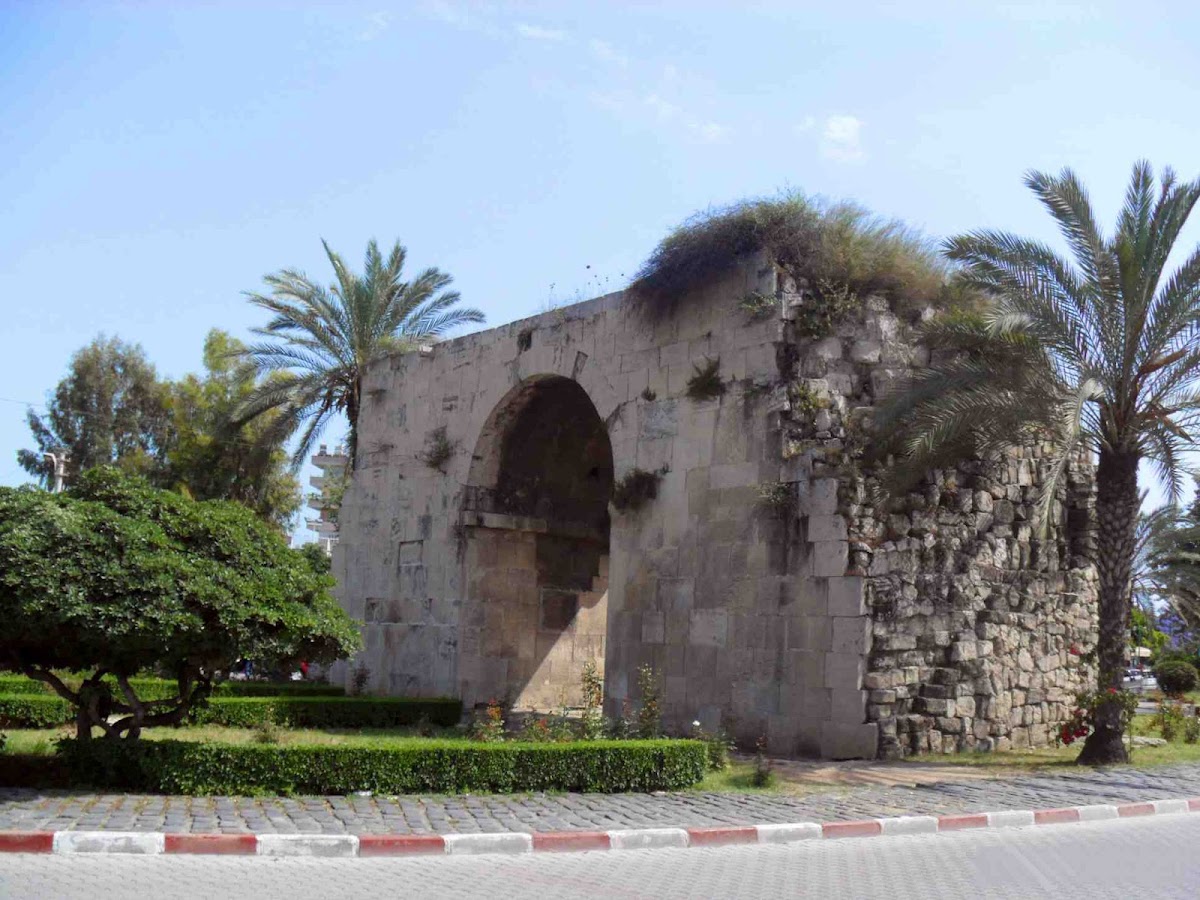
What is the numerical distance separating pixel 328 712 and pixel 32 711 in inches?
138

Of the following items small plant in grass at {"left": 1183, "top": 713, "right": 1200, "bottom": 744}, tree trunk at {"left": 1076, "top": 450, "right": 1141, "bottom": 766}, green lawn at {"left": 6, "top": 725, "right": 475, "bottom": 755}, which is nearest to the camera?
green lawn at {"left": 6, "top": 725, "right": 475, "bottom": 755}

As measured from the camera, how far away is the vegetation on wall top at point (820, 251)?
44.7 ft

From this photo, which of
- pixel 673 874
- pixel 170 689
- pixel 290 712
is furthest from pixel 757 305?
pixel 170 689

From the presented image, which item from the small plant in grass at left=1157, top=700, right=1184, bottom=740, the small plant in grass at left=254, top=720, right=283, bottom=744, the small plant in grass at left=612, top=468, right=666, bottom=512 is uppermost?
the small plant in grass at left=612, top=468, right=666, bottom=512

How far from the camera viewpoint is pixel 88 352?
35.5 m

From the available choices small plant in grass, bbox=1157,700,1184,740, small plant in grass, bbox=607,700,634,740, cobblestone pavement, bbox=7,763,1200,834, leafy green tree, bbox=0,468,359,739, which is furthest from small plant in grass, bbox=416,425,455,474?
small plant in grass, bbox=1157,700,1184,740

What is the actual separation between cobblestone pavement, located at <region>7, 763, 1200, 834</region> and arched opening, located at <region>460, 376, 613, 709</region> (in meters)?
8.24

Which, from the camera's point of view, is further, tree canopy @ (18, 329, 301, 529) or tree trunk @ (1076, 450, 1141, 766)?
tree canopy @ (18, 329, 301, 529)

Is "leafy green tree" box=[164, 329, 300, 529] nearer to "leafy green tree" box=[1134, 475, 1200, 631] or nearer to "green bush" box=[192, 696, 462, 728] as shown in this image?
"green bush" box=[192, 696, 462, 728]

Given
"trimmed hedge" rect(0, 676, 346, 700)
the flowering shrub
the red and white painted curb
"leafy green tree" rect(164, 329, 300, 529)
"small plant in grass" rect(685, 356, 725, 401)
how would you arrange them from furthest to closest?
1. "leafy green tree" rect(164, 329, 300, 529)
2. "small plant in grass" rect(685, 356, 725, 401)
3. "trimmed hedge" rect(0, 676, 346, 700)
4. the flowering shrub
5. the red and white painted curb

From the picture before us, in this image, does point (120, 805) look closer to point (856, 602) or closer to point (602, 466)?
point (856, 602)

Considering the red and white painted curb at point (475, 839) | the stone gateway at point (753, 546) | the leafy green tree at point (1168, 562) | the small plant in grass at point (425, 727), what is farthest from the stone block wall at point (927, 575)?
the leafy green tree at point (1168, 562)

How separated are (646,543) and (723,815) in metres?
6.46

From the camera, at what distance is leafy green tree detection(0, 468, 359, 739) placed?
7926mm
